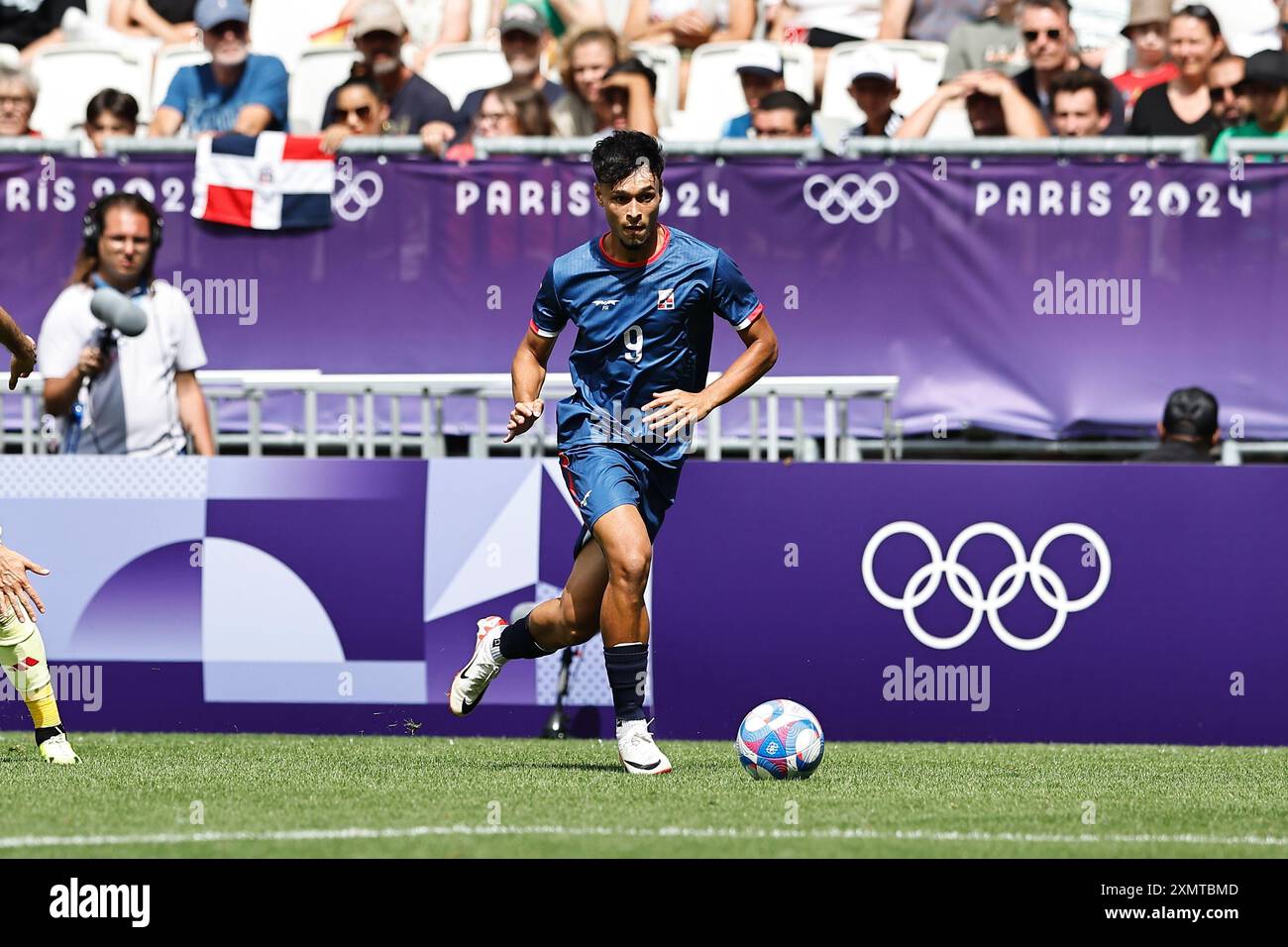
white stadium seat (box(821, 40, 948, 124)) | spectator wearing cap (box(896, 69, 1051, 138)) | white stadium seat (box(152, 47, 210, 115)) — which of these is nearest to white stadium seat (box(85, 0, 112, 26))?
white stadium seat (box(152, 47, 210, 115))

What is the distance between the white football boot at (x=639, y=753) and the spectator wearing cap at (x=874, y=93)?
19.5ft

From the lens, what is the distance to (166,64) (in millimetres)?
15523

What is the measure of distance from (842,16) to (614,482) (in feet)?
26.4

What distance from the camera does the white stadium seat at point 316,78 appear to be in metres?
14.9

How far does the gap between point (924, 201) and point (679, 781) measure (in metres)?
5.22

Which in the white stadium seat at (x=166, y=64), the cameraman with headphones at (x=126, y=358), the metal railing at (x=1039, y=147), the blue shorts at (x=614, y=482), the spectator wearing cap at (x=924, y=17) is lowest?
the blue shorts at (x=614, y=482)

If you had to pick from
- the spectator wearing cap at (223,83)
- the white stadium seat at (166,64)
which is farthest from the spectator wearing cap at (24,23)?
the spectator wearing cap at (223,83)

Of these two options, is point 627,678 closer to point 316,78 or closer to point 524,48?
point 524,48

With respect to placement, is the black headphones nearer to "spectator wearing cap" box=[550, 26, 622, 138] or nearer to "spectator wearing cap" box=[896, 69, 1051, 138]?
"spectator wearing cap" box=[550, 26, 622, 138]

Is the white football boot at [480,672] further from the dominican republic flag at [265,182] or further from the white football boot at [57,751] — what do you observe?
the dominican republic flag at [265,182]

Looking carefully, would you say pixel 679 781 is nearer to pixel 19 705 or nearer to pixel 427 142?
pixel 19 705

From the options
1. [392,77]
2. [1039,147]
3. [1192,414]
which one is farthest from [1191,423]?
[392,77]

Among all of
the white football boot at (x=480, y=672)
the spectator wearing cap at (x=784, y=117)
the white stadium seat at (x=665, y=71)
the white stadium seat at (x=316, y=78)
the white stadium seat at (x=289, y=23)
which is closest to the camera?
the white football boot at (x=480, y=672)

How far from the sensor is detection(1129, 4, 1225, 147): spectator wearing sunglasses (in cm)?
1309
